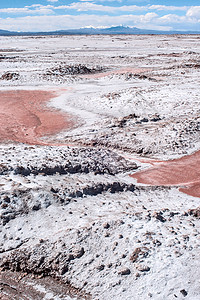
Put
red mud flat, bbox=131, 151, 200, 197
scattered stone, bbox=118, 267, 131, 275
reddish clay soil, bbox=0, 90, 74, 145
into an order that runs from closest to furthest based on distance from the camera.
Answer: scattered stone, bbox=118, 267, 131, 275
red mud flat, bbox=131, 151, 200, 197
reddish clay soil, bbox=0, 90, 74, 145

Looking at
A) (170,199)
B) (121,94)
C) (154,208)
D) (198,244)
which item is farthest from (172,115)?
(198,244)

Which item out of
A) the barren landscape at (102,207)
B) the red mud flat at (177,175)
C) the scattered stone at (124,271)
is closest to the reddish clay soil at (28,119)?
the barren landscape at (102,207)

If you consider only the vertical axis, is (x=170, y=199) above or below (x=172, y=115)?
below

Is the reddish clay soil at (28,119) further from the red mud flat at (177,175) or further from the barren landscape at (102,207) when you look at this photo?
the red mud flat at (177,175)

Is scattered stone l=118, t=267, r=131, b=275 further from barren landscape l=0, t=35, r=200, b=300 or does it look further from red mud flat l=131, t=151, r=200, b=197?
red mud flat l=131, t=151, r=200, b=197

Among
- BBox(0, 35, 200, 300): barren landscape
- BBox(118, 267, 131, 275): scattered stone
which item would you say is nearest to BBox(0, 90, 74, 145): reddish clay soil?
BBox(0, 35, 200, 300): barren landscape

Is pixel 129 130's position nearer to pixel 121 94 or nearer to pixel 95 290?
pixel 121 94
